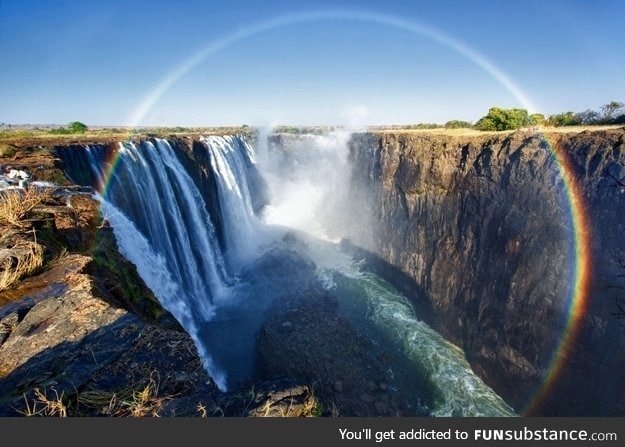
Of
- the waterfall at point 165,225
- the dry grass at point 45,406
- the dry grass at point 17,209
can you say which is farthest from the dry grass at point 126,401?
the waterfall at point 165,225

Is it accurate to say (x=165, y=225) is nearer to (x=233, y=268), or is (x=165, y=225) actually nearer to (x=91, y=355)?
(x=233, y=268)

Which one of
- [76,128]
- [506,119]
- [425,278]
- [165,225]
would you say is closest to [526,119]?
[506,119]

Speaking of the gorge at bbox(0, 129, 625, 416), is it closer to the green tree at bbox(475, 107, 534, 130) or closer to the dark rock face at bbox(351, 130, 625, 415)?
the dark rock face at bbox(351, 130, 625, 415)

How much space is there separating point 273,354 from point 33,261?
478 inches

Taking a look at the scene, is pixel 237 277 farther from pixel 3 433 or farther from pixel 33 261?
pixel 3 433

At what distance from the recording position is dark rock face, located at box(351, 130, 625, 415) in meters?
12.6

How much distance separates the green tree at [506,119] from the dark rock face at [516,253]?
30.4 feet

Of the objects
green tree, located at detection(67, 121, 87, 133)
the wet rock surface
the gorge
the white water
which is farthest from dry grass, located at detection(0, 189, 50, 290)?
green tree, located at detection(67, 121, 87, 133)

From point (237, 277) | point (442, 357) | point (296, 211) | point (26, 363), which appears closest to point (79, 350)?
point (26, 363)

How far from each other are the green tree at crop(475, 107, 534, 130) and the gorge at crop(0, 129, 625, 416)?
9.52m

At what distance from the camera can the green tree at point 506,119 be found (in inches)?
1114

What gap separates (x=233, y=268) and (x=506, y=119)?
25103 mm

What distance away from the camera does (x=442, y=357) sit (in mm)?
17438

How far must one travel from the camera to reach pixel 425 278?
21516 mm
